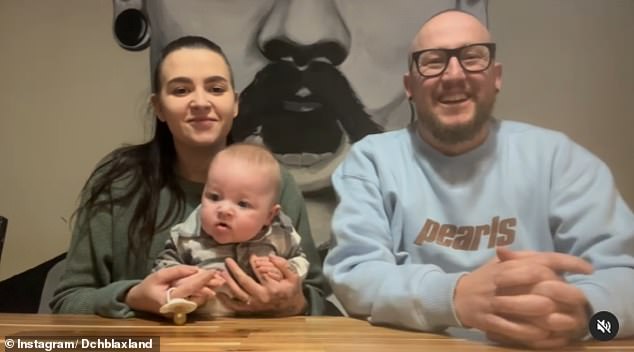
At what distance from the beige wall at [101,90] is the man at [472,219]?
0.05 meters

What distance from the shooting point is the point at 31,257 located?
1.17 metres

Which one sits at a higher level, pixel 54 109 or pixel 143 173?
pixel 54 109

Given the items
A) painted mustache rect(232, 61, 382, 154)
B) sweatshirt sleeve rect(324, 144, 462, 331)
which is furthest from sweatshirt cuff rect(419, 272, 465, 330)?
painted mustache rect(232, 61, 382, 154)

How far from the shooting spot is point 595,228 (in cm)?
111

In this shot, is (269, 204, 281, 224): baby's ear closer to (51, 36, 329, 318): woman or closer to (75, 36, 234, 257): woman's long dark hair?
(51, 36, 329, 318): woman

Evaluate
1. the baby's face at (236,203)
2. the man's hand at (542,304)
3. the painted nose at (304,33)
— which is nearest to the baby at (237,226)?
the baby's face at (236,203)

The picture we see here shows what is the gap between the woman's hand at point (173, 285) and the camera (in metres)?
1.07

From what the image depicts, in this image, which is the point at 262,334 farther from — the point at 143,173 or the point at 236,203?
the point at 143,173

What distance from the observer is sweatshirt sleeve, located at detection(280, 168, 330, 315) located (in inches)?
44.8

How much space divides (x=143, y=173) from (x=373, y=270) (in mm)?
383

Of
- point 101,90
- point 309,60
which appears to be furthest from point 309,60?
point 101,90

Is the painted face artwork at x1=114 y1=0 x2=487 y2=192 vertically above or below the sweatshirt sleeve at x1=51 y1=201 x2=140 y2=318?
above

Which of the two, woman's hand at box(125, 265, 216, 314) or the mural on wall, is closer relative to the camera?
woman's hand at box(125, 265, 216, 314)

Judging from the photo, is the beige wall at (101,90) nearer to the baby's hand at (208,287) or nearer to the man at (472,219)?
the man at (472,219)
